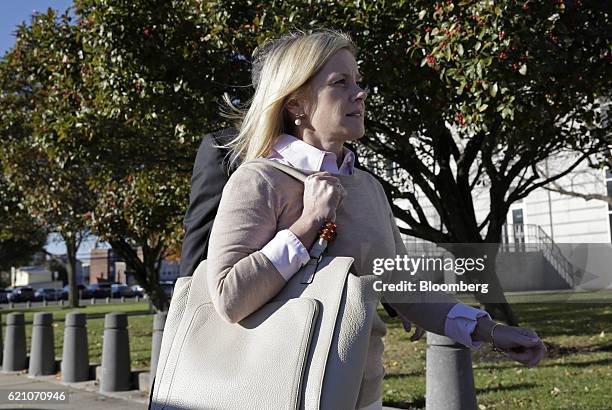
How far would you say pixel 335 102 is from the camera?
2.04 metres

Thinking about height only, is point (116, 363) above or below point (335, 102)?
below

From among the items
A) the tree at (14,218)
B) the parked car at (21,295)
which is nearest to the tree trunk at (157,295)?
the tree at (14,218)

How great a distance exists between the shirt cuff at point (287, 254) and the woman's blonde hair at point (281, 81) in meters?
0.38

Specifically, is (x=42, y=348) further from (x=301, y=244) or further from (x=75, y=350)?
(x=301, y=244)

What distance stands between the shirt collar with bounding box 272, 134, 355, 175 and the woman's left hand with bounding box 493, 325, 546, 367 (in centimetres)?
70

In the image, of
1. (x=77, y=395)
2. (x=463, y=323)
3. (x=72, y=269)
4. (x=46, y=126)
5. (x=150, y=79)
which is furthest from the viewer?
(x=72, y=269)

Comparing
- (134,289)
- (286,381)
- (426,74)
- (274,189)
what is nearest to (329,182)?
(274,189)

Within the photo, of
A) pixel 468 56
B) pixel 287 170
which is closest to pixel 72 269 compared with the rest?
pixel 468 56

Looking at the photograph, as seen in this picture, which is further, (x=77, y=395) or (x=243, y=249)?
(x=77, y=395)

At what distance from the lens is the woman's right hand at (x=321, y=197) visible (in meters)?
1.83

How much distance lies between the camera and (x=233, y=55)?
8.70 meters

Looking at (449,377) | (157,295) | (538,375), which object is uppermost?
(157,295)

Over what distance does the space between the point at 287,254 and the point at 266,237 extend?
0.45ft

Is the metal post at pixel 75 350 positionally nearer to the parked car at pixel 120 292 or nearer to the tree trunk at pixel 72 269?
the tree trunk at pixel 72 269
